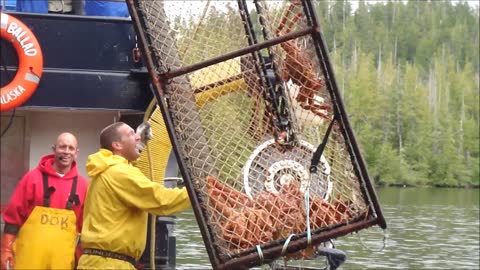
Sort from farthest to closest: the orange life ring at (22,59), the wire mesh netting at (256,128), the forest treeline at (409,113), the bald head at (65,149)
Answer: the forest treeline at (409,113), the orange life ring at (22,59), the bald head at (65,149), the wire mesh netting at (256,128)

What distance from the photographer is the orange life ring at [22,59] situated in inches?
268

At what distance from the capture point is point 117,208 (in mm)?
5695

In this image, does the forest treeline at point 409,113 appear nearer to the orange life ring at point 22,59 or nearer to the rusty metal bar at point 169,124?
the orange life ring at point 22,59

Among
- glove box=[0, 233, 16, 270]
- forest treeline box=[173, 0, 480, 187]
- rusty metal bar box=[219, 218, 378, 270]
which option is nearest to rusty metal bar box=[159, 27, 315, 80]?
rusty metal bar box=[219, 218, 378, 270]

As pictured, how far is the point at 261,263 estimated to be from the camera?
560 cm

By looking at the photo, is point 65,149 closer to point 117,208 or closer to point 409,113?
point 117,208

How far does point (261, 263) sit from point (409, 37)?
14329 cm

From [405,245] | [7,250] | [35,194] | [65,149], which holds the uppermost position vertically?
[65,149]

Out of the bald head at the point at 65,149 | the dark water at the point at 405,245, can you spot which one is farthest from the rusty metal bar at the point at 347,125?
the dark water at the point at 405,245

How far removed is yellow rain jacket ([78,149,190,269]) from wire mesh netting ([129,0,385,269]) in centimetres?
23

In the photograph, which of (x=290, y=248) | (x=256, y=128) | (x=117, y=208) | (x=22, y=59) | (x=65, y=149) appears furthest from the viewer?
(x=22, y=59)

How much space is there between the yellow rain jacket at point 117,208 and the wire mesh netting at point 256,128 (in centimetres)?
23

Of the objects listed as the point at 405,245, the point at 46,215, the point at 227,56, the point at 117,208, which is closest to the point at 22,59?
the point at 46,215

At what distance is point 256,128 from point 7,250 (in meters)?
1.51
